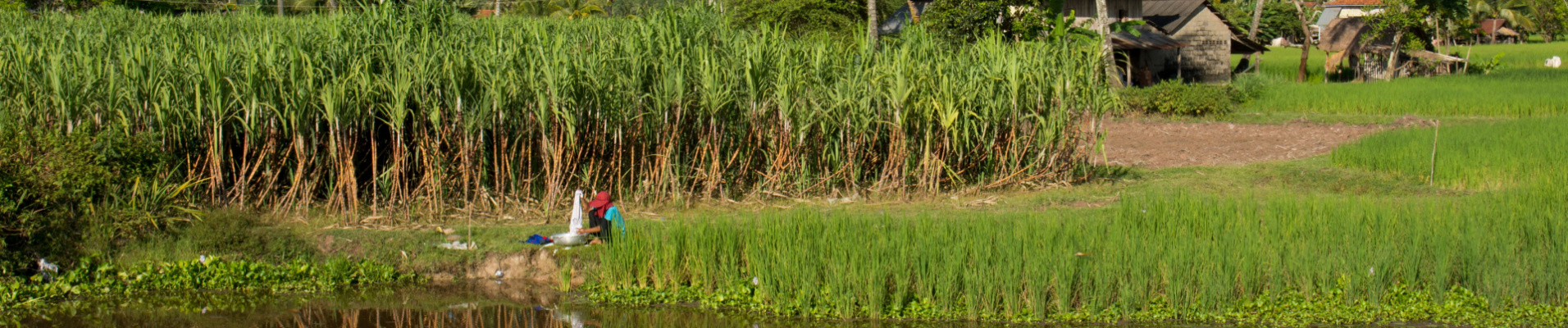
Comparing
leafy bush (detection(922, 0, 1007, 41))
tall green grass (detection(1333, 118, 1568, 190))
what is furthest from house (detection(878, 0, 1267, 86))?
tall green grass (detection(1333, 118, 1568, 190))

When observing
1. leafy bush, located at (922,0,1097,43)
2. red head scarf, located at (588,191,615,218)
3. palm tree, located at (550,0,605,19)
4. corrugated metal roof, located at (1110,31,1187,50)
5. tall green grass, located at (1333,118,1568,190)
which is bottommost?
tall green grass, located at (1333,118,1568,190)

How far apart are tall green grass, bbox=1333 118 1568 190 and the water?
617 centimetres

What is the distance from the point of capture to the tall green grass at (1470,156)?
9883mm

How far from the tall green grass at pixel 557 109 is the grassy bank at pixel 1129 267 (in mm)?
1801

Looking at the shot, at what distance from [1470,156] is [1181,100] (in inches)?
268

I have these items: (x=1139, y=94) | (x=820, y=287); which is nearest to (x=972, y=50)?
(x=820, y=287)

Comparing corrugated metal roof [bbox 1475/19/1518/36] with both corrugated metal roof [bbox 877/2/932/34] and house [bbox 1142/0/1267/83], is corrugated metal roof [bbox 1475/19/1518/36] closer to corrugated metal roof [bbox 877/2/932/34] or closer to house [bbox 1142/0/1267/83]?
house [bbox 1142/0/1267/83]

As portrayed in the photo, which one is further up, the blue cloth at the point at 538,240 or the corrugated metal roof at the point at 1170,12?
the corrugated metal roof at the point at 1170,12

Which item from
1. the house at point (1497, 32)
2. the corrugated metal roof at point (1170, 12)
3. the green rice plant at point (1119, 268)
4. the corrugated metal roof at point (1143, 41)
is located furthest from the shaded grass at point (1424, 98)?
the house at point (1497, 32)

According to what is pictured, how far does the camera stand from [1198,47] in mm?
26406

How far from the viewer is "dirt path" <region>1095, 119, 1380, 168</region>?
12.7 metres

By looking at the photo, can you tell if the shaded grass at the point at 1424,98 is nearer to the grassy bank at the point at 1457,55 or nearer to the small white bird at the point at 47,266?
the grassy bank at the point at 1457,55

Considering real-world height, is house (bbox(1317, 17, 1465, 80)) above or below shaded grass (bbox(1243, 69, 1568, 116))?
above

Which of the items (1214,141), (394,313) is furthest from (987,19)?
(394,313)
